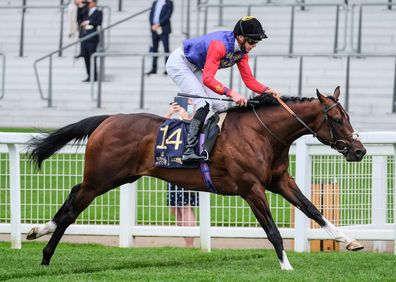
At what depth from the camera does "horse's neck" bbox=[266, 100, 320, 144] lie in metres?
9.87

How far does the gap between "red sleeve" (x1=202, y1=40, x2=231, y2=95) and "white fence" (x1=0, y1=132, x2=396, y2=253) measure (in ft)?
5.05

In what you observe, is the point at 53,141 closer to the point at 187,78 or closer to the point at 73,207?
the point at 73,207

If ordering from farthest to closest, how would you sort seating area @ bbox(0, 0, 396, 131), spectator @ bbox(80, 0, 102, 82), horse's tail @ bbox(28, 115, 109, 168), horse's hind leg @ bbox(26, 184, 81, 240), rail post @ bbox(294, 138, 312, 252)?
spectator @ bbox(80, 0, 102, 82)
seating area @ bbox(0, 0, 396, 131)
rail post @ bbox(294, 138, 312, 252)
horse's tail @ bbox(28, 115, 109, 168)
horse's hind leg @ bbox(26, 184, 81, 240)

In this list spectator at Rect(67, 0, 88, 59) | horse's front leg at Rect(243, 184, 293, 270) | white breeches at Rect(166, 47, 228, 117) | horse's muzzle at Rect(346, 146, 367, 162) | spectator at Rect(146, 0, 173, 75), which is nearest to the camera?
horse's front leg at Rect(243, 184, 293, 270)

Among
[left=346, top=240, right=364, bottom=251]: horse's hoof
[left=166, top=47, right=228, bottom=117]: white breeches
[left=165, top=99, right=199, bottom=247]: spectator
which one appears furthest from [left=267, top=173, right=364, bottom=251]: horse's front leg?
[left=165, top=99, right=199, bottom=247]: spectator

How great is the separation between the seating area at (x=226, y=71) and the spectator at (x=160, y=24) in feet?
1.12

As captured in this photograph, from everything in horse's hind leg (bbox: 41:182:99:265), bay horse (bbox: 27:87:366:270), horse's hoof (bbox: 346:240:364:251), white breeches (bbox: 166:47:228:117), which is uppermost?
white breeches (bbox: 166:47:228:117)

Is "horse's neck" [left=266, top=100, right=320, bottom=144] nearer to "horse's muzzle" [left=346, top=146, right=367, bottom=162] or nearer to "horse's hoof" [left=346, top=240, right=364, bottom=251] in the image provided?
"horse's muzzle" [left=346, top=146, right=367, bottom=162]

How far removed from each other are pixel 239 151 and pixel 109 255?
1665 mm

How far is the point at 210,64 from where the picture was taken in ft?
32.4

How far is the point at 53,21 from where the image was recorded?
80.7ft

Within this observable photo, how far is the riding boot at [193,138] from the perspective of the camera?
9.88 meters

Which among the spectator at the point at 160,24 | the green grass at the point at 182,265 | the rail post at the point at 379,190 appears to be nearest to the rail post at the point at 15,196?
the green grass at the point at 182,265

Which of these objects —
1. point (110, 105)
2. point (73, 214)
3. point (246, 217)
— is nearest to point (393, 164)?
point (246, 217)
